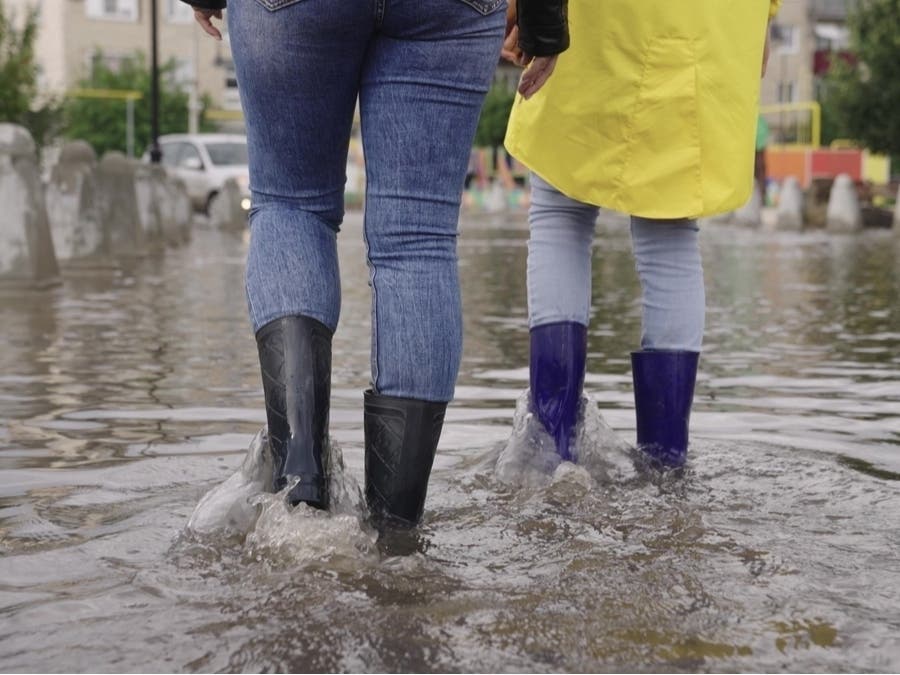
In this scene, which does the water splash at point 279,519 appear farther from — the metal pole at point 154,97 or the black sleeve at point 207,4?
the metal pole at point 154,97

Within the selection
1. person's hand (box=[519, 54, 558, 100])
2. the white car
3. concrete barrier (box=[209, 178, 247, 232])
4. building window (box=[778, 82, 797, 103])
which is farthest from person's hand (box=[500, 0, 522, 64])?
building window (box=[778, 82, 797, 103])

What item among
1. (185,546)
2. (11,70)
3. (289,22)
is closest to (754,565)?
(185,546)

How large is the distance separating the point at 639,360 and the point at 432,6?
1.18 metres

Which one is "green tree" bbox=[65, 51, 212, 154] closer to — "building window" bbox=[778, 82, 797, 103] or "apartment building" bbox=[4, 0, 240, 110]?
"apartment building" bbox=[4, 0, 240, 110]

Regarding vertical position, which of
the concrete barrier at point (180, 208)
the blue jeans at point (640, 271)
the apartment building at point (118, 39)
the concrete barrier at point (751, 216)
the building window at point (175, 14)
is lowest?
the concrete barrier at point (751, 216)

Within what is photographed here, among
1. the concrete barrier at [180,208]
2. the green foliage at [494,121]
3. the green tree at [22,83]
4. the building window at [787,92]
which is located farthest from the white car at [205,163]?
the building window at [787,92]

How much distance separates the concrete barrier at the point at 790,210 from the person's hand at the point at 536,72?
20.6m

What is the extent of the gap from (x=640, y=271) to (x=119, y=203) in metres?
10.5

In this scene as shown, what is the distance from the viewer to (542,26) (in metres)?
3.04

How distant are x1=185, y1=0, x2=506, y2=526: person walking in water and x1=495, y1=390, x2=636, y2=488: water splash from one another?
1.85 feet

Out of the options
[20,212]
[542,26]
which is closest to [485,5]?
[542,26]

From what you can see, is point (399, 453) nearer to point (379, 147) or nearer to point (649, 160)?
point (379, 147)

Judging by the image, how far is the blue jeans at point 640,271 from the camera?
374 centimetres

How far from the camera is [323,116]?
2975mm
